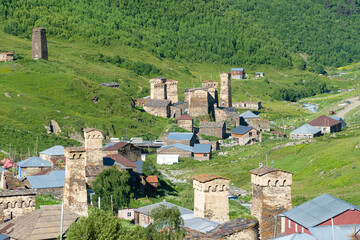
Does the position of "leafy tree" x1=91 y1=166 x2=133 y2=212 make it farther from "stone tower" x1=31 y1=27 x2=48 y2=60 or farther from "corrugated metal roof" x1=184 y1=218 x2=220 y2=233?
"stone tower" x1=31 y1=27 x2=48 y2=60

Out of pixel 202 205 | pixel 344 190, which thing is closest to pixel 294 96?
pixel 344 190

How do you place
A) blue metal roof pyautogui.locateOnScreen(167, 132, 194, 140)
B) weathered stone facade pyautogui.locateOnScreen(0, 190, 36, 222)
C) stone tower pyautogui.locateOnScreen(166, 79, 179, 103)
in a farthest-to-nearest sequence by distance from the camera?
stone tower pyautogui.locateOnScreen(166, 79, 179, 103) → blue metal roof pyautogui.locateOnScreen(167, 132, 194, 140) → weathered stone facade pyautogui.locateOnScreen(0, 190, 36, 222)

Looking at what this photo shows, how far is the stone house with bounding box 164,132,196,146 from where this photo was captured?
8482 centimetres

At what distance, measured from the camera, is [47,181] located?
175ft

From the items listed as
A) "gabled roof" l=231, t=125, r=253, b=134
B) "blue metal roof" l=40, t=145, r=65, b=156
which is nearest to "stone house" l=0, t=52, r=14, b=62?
"gabled roof" l=231, t=125, r=253, b=134

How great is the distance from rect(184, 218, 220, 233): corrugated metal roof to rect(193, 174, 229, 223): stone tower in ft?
1.73

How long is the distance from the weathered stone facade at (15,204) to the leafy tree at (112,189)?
11.0m

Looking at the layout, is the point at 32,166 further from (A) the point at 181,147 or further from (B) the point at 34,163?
(A) the point at 181,147

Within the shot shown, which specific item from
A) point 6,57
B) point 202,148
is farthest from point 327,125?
point 6,57

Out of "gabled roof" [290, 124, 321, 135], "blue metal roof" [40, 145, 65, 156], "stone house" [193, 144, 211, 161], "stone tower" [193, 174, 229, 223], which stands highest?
"stone tower" [193, 174, 229, 223]

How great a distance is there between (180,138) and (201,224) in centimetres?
5513

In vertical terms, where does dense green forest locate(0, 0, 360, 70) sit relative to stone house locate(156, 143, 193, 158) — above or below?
above

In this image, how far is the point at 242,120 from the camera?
100750 mm

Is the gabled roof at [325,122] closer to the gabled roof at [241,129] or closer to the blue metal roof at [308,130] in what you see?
the blue metal roof at [308,130]
